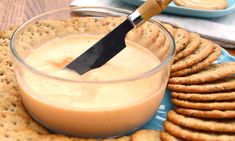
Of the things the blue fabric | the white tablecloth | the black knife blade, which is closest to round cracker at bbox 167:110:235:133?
the blue fabric

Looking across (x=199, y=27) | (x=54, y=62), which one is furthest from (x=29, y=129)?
(x=199, y=27)

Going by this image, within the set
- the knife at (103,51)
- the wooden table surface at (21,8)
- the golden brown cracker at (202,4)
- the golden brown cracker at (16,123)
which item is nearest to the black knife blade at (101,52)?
the knife at (103,51)

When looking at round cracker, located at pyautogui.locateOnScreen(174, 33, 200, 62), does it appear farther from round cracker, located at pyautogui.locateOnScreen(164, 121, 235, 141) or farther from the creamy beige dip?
round cracker, located at pyautogui.locateOnScreen(164, 121, 235, 141)

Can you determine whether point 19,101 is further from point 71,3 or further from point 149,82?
point 71,3

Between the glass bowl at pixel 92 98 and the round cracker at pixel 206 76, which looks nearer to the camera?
the glass bowl at pixel 92 98

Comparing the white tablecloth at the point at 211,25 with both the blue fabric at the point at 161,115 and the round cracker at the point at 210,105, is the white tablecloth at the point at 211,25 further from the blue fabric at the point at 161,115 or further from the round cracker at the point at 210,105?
the round cracker at the point at 210,105

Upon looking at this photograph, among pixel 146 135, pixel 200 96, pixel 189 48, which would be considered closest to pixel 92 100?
pixel 146 135
